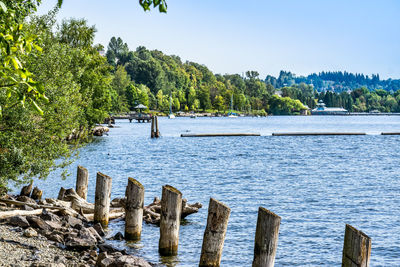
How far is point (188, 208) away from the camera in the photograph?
66.2 ft

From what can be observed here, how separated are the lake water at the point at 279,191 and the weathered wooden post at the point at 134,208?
410 millimetres

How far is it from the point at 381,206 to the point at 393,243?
7.51 m

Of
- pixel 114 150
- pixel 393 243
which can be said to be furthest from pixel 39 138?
pixel 114 150

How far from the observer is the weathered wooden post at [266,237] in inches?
401

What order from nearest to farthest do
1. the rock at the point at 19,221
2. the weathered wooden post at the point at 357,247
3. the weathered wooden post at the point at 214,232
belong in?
the weathered wooden post at the point at 357,247 < the weathered wooden post at the point at 214,232 < the rock at the point at 19,221

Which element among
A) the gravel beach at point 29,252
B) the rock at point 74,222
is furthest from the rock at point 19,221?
the rock at point 74,222

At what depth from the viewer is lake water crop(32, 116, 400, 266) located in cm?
1670

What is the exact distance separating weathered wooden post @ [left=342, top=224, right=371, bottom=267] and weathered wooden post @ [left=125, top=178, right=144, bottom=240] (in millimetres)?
7259

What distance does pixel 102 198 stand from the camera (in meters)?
17.1

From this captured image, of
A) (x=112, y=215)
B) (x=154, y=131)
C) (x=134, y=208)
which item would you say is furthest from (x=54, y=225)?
(x=154, y=131)

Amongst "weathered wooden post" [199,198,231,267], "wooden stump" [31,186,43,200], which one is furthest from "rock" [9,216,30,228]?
"wooden stump" [31,186,43,200]

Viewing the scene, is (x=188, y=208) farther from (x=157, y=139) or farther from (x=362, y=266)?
(x=157, y=139)

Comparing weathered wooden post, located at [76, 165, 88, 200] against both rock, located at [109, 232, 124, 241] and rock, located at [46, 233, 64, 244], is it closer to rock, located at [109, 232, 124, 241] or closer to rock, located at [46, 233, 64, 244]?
rock, located at [109, 232, 124, 241]

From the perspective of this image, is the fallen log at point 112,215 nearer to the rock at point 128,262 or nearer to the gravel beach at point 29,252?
the gravel beach at point 29,252
